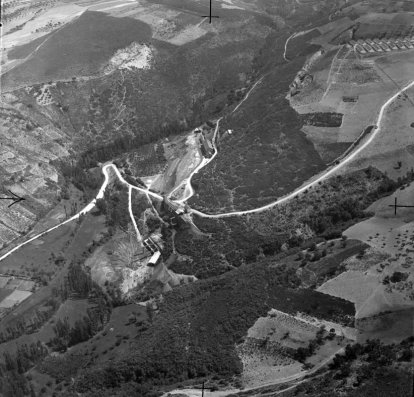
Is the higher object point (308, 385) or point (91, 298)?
point (308, 385)

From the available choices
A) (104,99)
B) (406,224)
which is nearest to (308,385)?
(406,224)

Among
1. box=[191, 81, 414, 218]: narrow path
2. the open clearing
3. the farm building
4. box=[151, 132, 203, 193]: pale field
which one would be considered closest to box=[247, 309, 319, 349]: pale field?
the open clearing

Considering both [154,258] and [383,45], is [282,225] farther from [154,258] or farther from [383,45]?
[383,45]

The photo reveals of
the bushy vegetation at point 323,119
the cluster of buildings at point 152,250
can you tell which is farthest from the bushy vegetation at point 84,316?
the bushy vegetation at point 323,119

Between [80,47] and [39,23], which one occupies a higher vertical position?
[39,23]

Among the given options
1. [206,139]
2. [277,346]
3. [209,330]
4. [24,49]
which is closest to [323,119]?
[206,139]

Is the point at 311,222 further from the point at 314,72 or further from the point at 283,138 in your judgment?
the point at 314,72

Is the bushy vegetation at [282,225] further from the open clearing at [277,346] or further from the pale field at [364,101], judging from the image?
the open clearing at [277,346]
